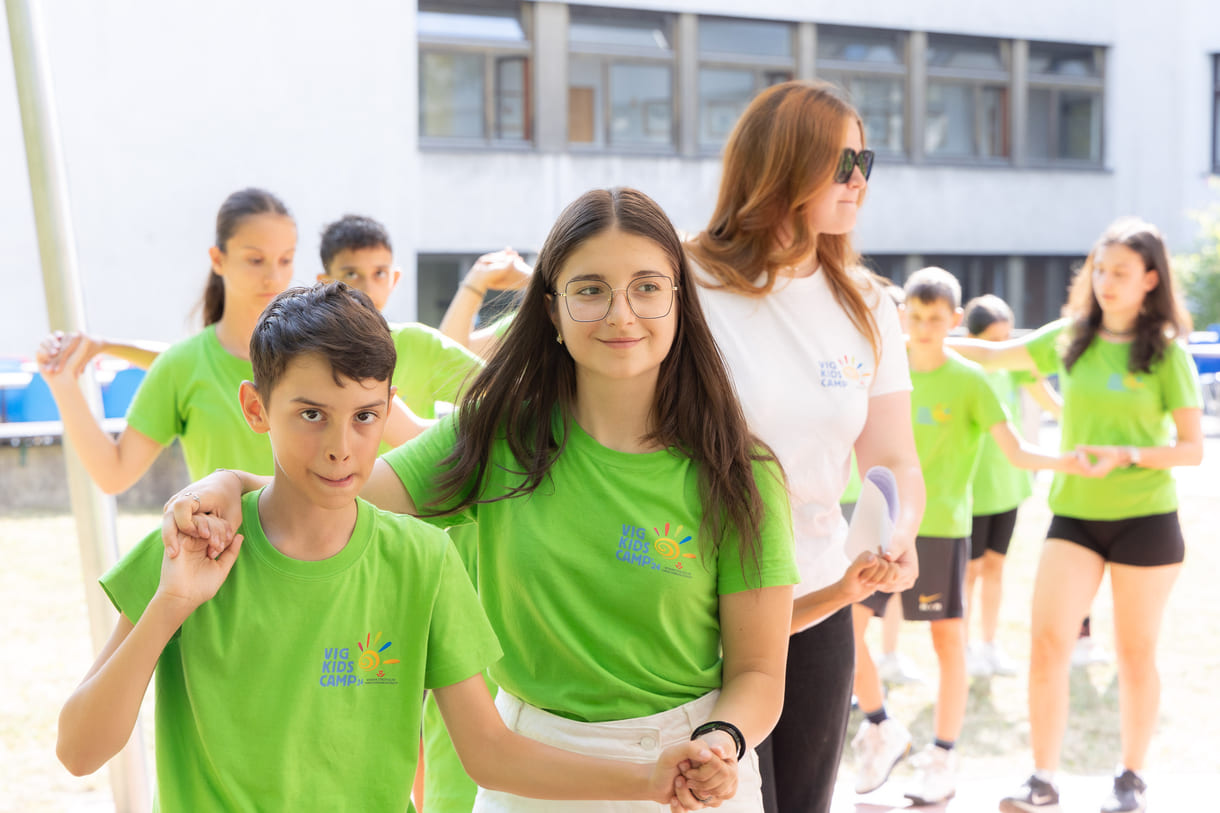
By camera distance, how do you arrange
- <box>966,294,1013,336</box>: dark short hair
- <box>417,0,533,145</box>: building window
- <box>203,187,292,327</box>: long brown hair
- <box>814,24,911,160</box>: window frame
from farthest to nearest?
<box>814,24,911,160</box>: window frame
<box>417,0,533,145</box>: building window
<box>966,294,1013,336</box>: dark short hair
<box>203,187,292,327</box>: long brown hair

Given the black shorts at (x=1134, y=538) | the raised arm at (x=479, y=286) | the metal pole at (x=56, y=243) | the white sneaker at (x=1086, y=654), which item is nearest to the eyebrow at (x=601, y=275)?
the raised arm at (x=479, y=286)

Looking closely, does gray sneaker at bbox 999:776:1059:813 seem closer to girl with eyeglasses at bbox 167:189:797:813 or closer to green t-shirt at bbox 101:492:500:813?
girl with eyeglasses at bbox 167:189:797:813

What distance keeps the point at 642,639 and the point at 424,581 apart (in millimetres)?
345

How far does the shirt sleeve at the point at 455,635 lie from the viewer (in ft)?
5.65

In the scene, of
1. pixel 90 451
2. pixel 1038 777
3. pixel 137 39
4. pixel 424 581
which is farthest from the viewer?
pixel 137 39

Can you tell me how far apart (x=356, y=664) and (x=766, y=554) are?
2.03 ft

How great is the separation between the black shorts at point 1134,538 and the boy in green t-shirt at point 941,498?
1.01ft

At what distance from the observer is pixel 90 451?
10.2ft

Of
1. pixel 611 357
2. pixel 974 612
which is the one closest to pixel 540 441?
pixel 611 357

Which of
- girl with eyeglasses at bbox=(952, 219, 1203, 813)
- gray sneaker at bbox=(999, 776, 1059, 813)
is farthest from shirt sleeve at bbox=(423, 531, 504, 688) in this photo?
gray sneaker at bbox=(999, 776, 1059, 813)

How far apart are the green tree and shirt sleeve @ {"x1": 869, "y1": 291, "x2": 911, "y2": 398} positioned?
18.3 m

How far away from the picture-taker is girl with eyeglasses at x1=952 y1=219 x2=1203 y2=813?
14.1 ft

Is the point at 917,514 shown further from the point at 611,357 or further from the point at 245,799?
the point at 245,799

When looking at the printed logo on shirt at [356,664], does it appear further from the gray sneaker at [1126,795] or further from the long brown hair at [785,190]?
the gray sneaker at [1126,795]
